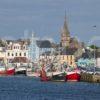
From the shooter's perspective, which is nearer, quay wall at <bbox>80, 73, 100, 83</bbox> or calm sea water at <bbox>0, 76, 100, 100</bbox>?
calm sea water at <bbox>0, 76, 100, 100</bbox>

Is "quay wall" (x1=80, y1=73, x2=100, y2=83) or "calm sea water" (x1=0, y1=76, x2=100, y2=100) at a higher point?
"quay wall" (x1=80, y1=73, x2=100, y2=83)

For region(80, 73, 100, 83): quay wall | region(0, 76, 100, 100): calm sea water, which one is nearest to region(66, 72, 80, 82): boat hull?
region(80, 73, 100, 83): quay wall

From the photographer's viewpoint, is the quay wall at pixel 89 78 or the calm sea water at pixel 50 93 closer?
the calm sea water at pixel 50 93

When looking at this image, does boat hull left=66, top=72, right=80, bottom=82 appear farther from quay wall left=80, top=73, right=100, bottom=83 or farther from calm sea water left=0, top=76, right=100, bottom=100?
calm sea water left=0, top=76, right=100, bottom=100

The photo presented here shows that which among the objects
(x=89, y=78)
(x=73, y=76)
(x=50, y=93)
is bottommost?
(x=50, y=93)

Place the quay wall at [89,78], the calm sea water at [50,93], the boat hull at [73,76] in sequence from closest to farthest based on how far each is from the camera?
the calm sea water at [50,93] → the quay wall at [89,78] → the boat hull at [73,76]

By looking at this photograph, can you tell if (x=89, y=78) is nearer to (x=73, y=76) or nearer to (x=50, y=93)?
(x=73, y=76)

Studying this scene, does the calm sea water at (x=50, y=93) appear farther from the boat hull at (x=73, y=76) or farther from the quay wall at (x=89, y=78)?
the boat hull at (x=73, y=76)

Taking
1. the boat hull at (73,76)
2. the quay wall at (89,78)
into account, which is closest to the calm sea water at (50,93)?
the quay wall at (89,78)

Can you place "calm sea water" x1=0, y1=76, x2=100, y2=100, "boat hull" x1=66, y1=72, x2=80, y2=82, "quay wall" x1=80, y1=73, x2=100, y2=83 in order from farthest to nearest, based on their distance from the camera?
"boat hull" x1=66, y1=72, x2=80, y2=82 → "quay wall" x1=80, y1=73, x2=100, y2=83 → "calm sea water" x1=0, y1=76, x2=100, y2=100

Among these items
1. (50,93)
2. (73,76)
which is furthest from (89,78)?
(50,93)

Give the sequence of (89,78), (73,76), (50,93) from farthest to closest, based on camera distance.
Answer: (73,76)
(89,78)
(50,93)

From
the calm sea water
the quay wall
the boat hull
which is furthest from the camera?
the boat hull

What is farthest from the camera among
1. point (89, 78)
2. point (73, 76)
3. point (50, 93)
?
point (73, 76)
